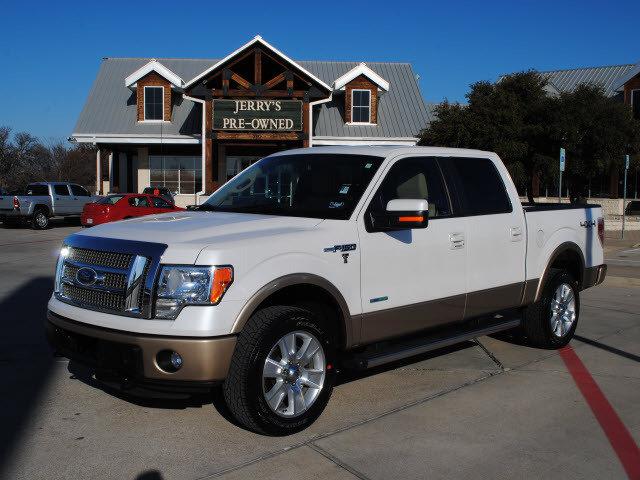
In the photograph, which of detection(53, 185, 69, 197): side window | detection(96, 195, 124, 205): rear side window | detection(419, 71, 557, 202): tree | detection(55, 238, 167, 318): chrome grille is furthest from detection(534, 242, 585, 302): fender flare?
detection(53, 185, 69, 197): side window

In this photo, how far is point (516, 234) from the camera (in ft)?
20.7

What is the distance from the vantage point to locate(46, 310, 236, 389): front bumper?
13.2 feet

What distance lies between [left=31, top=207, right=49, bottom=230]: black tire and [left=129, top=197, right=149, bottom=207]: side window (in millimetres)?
4554

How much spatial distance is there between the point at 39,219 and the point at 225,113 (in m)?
7.97

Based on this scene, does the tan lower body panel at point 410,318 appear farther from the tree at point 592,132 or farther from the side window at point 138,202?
the tree at point 592,132

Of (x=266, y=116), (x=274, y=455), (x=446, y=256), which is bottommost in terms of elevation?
(x=274, y=455)

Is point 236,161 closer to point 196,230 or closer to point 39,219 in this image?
point 39,219

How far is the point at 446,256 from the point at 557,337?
7.03 feet

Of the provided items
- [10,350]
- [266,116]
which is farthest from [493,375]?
[266,116]

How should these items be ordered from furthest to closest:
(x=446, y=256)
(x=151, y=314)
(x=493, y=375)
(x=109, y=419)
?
(x=493, y=375) < (x=446, y=256) < (x=109, y=419) < (x=151, y=314)

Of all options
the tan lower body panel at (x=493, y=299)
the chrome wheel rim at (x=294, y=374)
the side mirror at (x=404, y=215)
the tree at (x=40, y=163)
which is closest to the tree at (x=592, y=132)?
the tan lower body panel at (x=493, y=299)

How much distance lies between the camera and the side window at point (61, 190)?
2564 cm

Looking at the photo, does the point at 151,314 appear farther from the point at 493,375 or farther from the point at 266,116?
the point at 266,116

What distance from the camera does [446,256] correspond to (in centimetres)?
557
